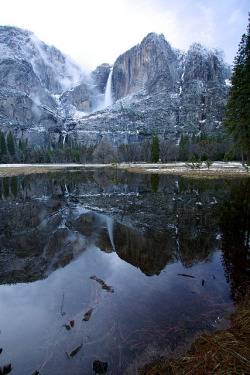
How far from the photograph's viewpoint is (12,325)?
3.88 m

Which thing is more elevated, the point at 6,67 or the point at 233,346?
the point at 6,67

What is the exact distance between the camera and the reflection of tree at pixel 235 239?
496 centimetres

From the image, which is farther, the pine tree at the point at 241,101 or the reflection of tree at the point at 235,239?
the pine tree at the point at 241,101

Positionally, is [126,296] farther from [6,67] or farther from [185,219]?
[6,67]

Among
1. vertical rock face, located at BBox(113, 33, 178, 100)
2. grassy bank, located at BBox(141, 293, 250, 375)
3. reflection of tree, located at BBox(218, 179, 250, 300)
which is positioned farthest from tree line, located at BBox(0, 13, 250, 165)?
vertical rock face, located at BBox(113, 33, 178, 100)

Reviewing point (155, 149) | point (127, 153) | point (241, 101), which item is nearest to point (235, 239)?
point (241, 101)

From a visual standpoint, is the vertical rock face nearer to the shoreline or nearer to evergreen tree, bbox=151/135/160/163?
evergreen tree, bbox=151/135/160/163

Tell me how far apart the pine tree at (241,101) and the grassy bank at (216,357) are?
2883cm

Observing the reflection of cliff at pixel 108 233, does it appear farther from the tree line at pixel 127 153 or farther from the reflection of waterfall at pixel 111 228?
the tree line at pixel 127 153

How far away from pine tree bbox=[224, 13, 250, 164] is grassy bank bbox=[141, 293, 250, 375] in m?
28.8

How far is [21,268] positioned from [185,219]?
7441mm

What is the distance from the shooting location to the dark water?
3.27m

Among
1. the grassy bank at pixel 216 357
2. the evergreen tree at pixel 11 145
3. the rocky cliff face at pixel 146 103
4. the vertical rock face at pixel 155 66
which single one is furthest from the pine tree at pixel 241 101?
the vertical rock face at pixel 155 66

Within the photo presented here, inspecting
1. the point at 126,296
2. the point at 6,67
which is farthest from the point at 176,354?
the point at 6,67
